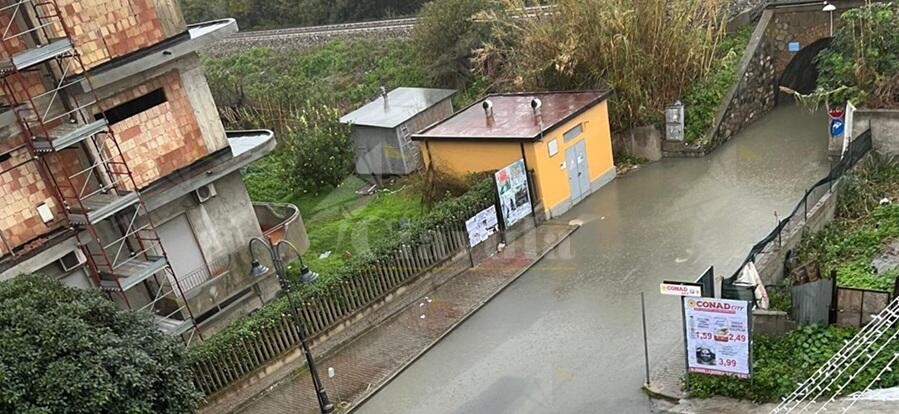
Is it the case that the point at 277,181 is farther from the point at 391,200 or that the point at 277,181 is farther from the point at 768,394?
the point at 768,394

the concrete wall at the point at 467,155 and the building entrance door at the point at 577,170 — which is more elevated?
the concrete wall at the point at 467,155

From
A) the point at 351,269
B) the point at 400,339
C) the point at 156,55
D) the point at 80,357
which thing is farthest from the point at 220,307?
the point at 80,357

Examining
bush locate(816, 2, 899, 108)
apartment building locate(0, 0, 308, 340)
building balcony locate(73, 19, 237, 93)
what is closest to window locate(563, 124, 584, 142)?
bush locate(816, 2, 899, 108)

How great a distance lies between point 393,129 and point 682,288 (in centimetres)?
1359

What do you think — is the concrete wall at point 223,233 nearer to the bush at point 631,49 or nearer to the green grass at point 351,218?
the green grass at point 351,218

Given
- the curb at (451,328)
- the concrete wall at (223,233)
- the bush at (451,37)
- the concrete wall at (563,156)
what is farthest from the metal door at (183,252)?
the bush at (451,37)

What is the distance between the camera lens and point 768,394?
9.94m

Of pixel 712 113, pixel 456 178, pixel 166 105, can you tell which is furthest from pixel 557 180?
pixel 166 105

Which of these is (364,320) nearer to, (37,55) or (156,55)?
(156,55)

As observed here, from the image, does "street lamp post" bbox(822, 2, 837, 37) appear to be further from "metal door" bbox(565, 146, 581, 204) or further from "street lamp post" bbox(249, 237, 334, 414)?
"street lamp post" bbox(249, 237, 334, 414)

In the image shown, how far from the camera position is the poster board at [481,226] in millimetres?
15992

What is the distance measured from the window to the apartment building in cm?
725

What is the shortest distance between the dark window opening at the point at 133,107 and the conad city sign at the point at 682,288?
34.0 feet

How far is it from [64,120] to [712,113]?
55.2 ft
